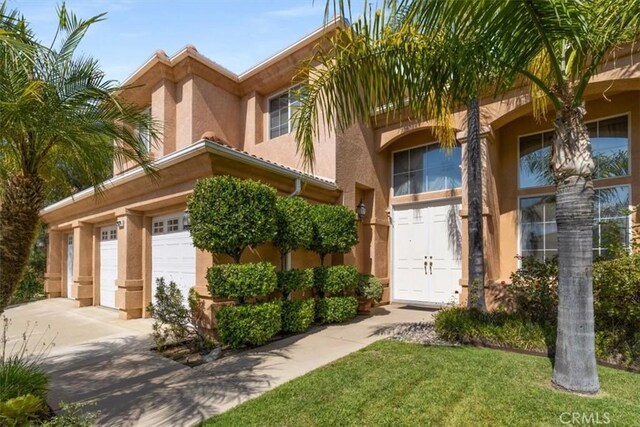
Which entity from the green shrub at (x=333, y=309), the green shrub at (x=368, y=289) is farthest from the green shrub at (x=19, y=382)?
the green shrub at (x=368, y=289)

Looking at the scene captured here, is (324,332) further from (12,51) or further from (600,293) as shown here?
(12,51)

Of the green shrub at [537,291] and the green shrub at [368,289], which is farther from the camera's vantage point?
the green shrub at [368,289]

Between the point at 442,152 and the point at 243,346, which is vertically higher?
the point at 442,152

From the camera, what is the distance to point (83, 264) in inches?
494

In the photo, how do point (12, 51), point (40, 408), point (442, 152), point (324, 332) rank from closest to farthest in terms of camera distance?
point (12, 51)
point (40, 408)
point (324, 332)
point (442, 152)

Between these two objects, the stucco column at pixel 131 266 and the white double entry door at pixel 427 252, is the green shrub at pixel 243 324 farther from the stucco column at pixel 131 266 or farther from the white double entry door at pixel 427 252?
the white double entry door at pixel 427 252

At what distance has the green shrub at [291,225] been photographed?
25.6 feet

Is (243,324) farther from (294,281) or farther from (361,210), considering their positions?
(361,210)

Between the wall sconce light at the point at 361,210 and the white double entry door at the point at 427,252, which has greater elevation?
the wall sconce light at the point at 361,210

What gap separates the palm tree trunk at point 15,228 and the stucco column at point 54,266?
42.8 feet

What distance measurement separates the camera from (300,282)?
26.5 feet

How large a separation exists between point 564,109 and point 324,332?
612 cm

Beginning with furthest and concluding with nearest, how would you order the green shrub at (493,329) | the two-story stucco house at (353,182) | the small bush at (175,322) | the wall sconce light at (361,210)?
1. the wall sconce light at (361,210)
2. the two-story stucco house at (353,182)
3. the small bush at (175,322)
4. the green shrub at (493,329)

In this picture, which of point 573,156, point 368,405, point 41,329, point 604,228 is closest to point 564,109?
point 573,156
